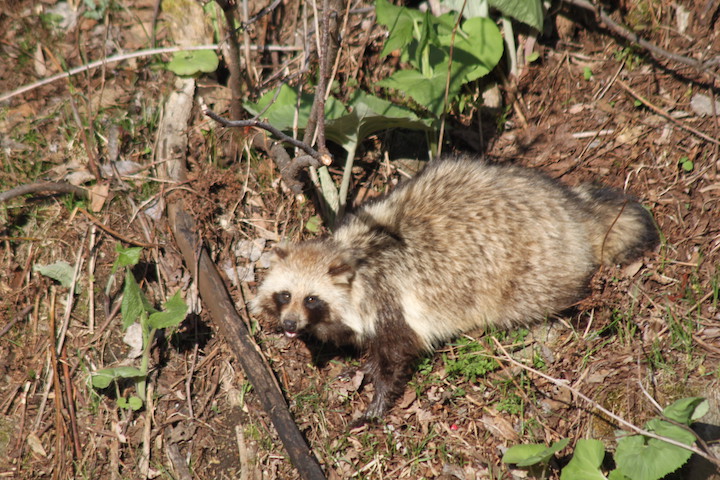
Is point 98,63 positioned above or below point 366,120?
above

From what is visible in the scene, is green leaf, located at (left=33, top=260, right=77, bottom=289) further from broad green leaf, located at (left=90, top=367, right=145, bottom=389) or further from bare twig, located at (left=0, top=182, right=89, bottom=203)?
broad green leaf, located at (left=90, top=367, right=145, bottom=389)

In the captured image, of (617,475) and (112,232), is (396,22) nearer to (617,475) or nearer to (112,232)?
(112,232)

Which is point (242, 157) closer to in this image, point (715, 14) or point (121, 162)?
point (121, 162)

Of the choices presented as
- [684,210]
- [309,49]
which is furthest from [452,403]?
[309,49]

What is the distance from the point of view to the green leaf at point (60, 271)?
15.0 ft

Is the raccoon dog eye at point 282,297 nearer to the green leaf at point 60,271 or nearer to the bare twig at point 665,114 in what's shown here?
the green leaf at point 60,271

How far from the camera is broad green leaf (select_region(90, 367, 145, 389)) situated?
4160 millimetres

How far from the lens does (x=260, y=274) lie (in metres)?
4.93

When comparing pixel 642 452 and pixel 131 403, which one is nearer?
pixel 642 452

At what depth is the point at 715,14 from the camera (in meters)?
5.13

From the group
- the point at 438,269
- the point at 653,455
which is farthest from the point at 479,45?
the point at 653,455

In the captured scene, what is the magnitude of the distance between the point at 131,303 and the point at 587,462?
10.2 feet

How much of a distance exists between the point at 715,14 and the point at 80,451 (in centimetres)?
608

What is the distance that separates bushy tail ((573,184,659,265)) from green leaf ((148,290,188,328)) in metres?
3.05
